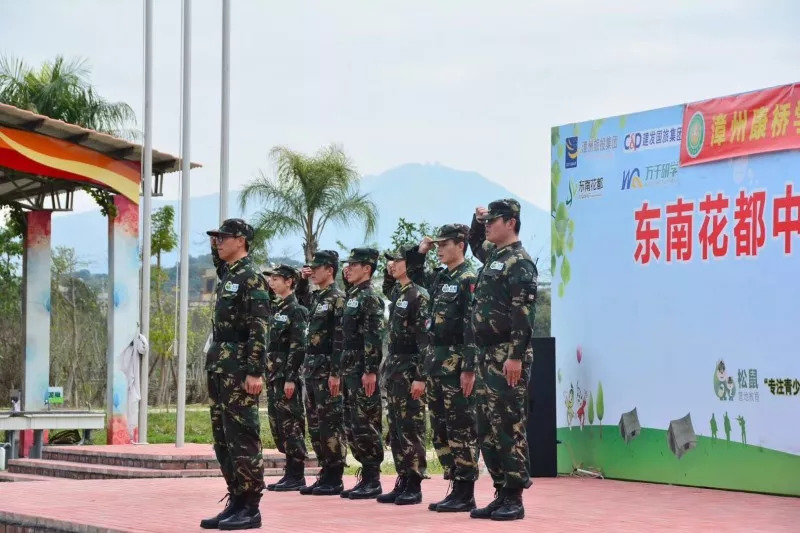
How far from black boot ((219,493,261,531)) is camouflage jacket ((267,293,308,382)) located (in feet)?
8.69

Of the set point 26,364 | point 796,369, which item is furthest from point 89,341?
point 796,369

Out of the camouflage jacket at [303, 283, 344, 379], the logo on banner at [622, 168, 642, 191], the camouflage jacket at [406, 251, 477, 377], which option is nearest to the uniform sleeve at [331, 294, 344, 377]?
the camouflage jacket at [303, 283, 344, 379]

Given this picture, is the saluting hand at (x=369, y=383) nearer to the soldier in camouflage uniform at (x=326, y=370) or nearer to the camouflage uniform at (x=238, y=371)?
the soldier in camouflage uniform at (x=326, y=370)

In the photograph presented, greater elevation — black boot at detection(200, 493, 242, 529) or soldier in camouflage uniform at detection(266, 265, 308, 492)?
soldier in camouflage uniform at detection(266, 265, 308, 492)

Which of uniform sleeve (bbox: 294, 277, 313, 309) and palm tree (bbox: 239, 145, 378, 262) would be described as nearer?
uniform sleeve (bbox: 294, 277, 313, 309)

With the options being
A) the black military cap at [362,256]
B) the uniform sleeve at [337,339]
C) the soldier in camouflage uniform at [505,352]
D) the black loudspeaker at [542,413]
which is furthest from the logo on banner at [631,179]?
the soldier in camouflage uniform at [505,352]

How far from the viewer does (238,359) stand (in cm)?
659

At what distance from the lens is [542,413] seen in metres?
10.7

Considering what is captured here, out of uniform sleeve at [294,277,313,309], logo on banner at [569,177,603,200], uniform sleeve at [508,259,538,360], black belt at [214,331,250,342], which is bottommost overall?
black belt at [214,331,250,342]

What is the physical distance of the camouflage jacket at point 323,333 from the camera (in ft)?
28.9

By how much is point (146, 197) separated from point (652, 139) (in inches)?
237

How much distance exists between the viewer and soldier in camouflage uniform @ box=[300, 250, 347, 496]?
8773 mm

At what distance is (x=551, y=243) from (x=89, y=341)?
888 inches

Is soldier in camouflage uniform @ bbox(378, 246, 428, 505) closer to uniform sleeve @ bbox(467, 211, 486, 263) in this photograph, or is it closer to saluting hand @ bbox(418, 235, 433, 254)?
saluting hand @ bbox(418, 235, 433, 254)
